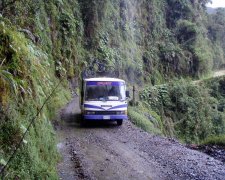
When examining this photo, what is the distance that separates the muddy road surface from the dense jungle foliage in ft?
2.85

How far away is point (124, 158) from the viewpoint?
10609 mm

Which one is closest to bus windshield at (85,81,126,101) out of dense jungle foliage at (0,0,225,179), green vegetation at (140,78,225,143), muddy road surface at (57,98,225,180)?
muddy road surface at (57,98,225,180)

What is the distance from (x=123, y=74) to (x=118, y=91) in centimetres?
2388

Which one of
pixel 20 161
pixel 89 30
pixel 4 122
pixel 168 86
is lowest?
pixel 168 86

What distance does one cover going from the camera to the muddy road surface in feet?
30.1

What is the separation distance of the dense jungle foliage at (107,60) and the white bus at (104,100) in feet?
5.22

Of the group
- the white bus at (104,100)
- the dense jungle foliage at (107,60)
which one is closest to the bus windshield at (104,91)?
the white bus at (104,100)

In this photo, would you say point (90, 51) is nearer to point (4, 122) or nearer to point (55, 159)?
point (55, 159)

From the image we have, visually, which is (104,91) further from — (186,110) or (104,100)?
(186,110)

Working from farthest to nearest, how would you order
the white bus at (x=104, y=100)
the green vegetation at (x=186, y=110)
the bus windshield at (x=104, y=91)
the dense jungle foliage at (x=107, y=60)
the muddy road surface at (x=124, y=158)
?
1. the green vegetation at (x=186, y=110)
2. the bus windshield at (x=104, y=91)
3. the white bus at (x=104, y=100)
4. the muddy road surface at (x=124, y=158)
5. the dense jungle foliage at (x=107, y=60)

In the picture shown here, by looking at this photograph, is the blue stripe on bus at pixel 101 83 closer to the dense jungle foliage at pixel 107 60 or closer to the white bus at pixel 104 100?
the white bus at pixel 104 100

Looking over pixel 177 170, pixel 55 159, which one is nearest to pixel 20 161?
pixel 55 159

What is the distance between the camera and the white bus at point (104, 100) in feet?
49.6

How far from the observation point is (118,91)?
15.7 m
